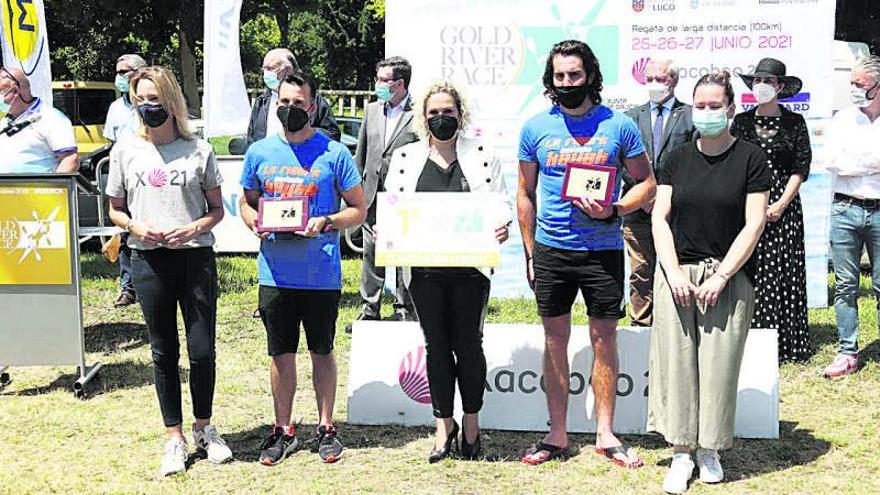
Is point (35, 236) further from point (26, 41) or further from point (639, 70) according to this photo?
point (639, 70)

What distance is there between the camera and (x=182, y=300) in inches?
194

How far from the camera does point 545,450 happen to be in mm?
4977

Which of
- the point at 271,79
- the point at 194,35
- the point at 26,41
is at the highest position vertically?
the point at 194,35

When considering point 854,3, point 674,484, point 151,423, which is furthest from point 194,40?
point 674,484

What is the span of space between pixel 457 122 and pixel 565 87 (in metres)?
0.56

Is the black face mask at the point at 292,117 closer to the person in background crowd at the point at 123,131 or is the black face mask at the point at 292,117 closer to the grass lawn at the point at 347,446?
the grass lawn at the point at 347,446

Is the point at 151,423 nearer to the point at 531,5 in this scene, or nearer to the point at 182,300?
the point at 182,300

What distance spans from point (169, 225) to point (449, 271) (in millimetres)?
1425

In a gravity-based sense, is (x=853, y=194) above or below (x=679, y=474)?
above

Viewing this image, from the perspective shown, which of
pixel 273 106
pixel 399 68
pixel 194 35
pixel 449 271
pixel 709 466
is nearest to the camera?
pixel 709 466

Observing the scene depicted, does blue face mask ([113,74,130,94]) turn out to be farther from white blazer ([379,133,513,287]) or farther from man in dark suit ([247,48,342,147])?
white blazer ([379,133,513,287])

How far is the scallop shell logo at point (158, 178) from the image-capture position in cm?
480

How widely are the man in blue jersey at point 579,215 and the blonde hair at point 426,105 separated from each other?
333mm

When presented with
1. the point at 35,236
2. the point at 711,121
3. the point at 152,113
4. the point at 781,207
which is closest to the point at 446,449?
the point at 711,121
